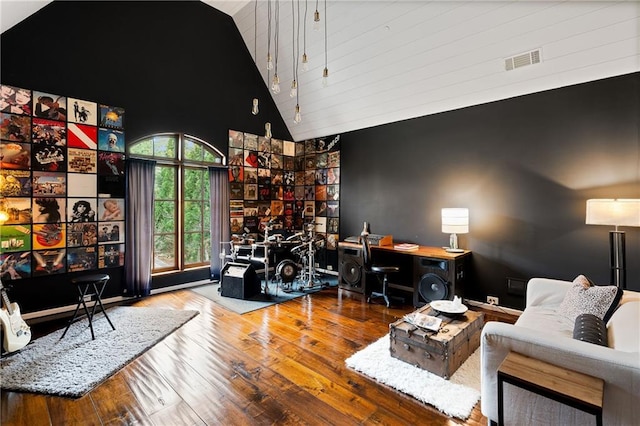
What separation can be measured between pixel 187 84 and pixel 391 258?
179 inches

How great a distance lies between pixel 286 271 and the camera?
4969mm

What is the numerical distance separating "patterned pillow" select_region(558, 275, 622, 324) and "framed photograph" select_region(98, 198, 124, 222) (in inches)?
214

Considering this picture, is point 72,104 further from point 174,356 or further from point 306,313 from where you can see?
point 306,313

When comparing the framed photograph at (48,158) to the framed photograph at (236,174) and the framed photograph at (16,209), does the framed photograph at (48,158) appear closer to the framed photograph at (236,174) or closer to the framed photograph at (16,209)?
the framed photograph at (16,209)

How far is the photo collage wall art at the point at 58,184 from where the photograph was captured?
11.3ft

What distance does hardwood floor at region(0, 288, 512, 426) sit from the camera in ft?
6.60

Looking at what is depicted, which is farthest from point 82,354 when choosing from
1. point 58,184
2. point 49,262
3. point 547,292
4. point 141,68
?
point 547,292

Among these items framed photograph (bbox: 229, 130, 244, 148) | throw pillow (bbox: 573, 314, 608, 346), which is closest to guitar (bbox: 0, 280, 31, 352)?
framed photograph (bbox: 229, 130, 244, 148)

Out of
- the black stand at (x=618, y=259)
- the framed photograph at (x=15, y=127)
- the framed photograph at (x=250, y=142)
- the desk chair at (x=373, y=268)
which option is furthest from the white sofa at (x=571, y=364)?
the framed photograph at (x=15, y=127)

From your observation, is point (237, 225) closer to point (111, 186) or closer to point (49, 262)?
point (111, 186)

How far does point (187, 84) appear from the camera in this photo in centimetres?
494

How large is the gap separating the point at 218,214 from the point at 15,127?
2779 millimetres

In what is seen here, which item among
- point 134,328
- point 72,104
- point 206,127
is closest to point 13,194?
point 72,104

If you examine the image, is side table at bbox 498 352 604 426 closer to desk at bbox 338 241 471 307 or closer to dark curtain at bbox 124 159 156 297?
desk at bbox 338 241 471 307
